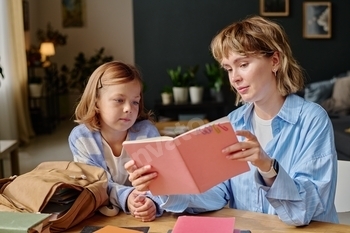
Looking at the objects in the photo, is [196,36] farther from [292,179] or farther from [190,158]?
[190,158]

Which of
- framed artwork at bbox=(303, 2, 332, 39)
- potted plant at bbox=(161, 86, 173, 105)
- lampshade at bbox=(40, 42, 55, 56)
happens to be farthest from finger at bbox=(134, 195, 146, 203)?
lampshade at bbox=(40, 42, 55, 56)

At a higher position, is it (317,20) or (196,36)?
(317,20)

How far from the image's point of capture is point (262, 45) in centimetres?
146

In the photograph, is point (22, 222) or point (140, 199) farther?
point (140, 199)

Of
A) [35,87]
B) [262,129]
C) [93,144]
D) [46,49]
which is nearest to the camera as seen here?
[262,129]

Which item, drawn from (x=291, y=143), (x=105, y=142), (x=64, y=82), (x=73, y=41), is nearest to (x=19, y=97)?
(x=64, y=82)

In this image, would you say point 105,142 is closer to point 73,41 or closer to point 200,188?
point 200,188

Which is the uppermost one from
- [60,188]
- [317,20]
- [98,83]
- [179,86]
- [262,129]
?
[317,20]

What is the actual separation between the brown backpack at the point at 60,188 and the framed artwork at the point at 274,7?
197 inches

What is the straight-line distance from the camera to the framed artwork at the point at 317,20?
6.20 m

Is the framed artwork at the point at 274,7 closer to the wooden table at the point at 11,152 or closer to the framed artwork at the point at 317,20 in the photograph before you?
the framed artwork at the point at 317,20

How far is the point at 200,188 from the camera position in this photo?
4.30 feet

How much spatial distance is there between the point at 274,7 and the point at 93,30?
3.18m

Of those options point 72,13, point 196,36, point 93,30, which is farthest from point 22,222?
point 72,13
